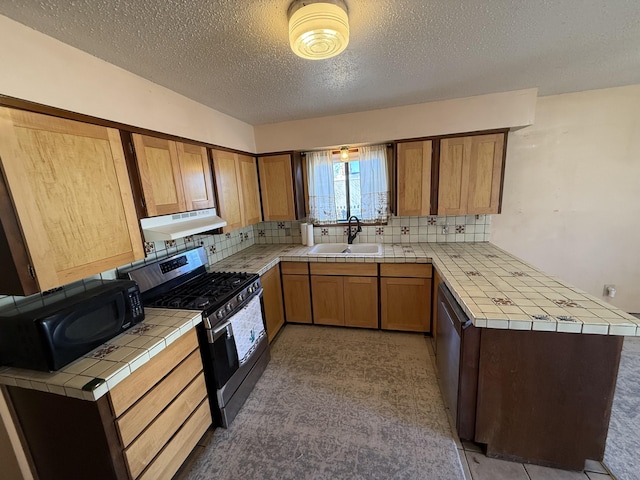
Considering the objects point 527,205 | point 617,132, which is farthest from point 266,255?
point 617,132

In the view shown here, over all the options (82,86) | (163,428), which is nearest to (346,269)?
(163,428)

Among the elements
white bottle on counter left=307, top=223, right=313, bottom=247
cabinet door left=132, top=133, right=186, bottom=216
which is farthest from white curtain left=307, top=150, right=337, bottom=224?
cabinet door left=132, top=133, right=186, bottom=216

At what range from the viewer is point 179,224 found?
188 centimetres

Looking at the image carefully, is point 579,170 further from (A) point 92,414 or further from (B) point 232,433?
(A) point 92,414

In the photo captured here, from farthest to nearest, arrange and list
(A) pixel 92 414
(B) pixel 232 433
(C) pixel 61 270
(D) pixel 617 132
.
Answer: (D) pixel 617 132 → (B) pixel 232 433 → (C) pixel 61 270 → (A) pixel 92 414

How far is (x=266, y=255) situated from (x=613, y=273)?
3751mm

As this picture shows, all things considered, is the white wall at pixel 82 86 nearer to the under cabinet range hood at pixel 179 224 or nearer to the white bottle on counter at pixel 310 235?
the under cabinet range hood at pixel 179 224

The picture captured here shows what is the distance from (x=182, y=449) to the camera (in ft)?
4.83

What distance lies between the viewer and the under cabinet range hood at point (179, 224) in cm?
166

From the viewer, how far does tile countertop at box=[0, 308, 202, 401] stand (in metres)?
1.04

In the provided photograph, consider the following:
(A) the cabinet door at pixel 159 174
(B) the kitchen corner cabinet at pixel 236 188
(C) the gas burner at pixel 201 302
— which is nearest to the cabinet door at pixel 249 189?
(B) the kitchen corner cabinet at pixel 236 188

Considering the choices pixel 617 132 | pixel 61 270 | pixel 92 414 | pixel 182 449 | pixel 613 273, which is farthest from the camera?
pixel 613 273

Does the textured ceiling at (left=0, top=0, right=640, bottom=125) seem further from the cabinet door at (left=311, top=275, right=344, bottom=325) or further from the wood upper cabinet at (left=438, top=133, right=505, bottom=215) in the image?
the cabinet door at (left=311, top=275, right=344, bottom=325)

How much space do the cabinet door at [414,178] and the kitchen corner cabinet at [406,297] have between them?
0.63 meters
